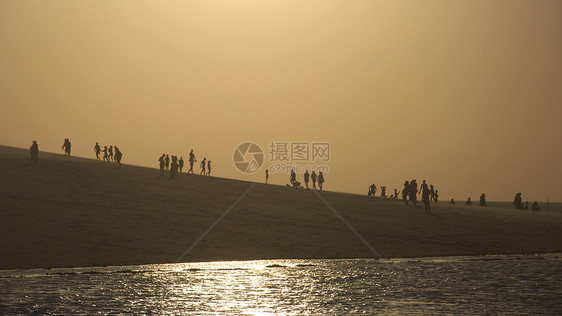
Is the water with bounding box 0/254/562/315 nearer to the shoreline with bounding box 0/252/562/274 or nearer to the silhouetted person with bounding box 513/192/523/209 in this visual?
Answer: the shoreline with bounding box 0/252/562/274

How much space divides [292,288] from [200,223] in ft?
53.6

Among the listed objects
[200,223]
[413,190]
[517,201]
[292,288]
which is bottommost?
[292,288]

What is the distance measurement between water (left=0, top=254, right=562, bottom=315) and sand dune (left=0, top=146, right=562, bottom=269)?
3196 mm

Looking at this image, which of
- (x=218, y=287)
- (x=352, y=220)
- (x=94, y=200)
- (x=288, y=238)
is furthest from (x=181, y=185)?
(x=218, y=287)

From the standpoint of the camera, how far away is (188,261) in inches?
1070

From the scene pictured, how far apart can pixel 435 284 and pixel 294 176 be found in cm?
3890

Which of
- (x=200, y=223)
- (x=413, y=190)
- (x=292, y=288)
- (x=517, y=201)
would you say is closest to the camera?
(x=292, y=288)

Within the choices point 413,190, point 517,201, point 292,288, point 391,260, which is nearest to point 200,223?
point 391,260

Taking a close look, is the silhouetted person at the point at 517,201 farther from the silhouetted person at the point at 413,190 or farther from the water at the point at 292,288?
the water at the point at 292,288

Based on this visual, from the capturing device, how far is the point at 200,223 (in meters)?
35.5

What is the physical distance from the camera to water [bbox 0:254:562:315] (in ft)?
54.0

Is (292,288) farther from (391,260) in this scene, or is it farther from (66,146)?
(66,146)

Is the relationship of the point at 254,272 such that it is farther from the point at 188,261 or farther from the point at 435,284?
the point at 435,284

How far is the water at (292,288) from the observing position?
648 inches
